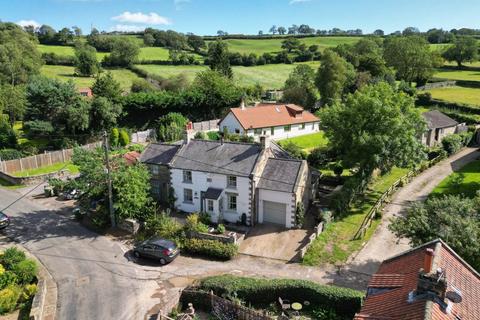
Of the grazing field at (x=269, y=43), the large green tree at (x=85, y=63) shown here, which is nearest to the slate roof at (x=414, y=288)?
the large green tree at (x=85, y=63)

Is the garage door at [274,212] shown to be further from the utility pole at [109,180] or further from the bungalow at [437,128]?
the bungalow at [437,128]

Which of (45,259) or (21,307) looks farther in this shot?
(45,259)

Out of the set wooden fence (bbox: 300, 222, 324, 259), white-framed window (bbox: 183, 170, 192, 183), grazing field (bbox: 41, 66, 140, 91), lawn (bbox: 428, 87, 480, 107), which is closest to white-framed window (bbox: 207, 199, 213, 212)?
white-framed window (bbox: 183, 170, 192, 183)

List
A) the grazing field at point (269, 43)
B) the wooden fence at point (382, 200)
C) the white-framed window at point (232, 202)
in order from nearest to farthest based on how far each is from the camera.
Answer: the wooden fence at point (382, 200) < the white-framed window at point (232, 202) < the grazing field at point (269, 43)

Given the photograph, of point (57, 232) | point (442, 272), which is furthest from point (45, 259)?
point (442, 272)

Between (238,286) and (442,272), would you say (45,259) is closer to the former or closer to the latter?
(238,286)
